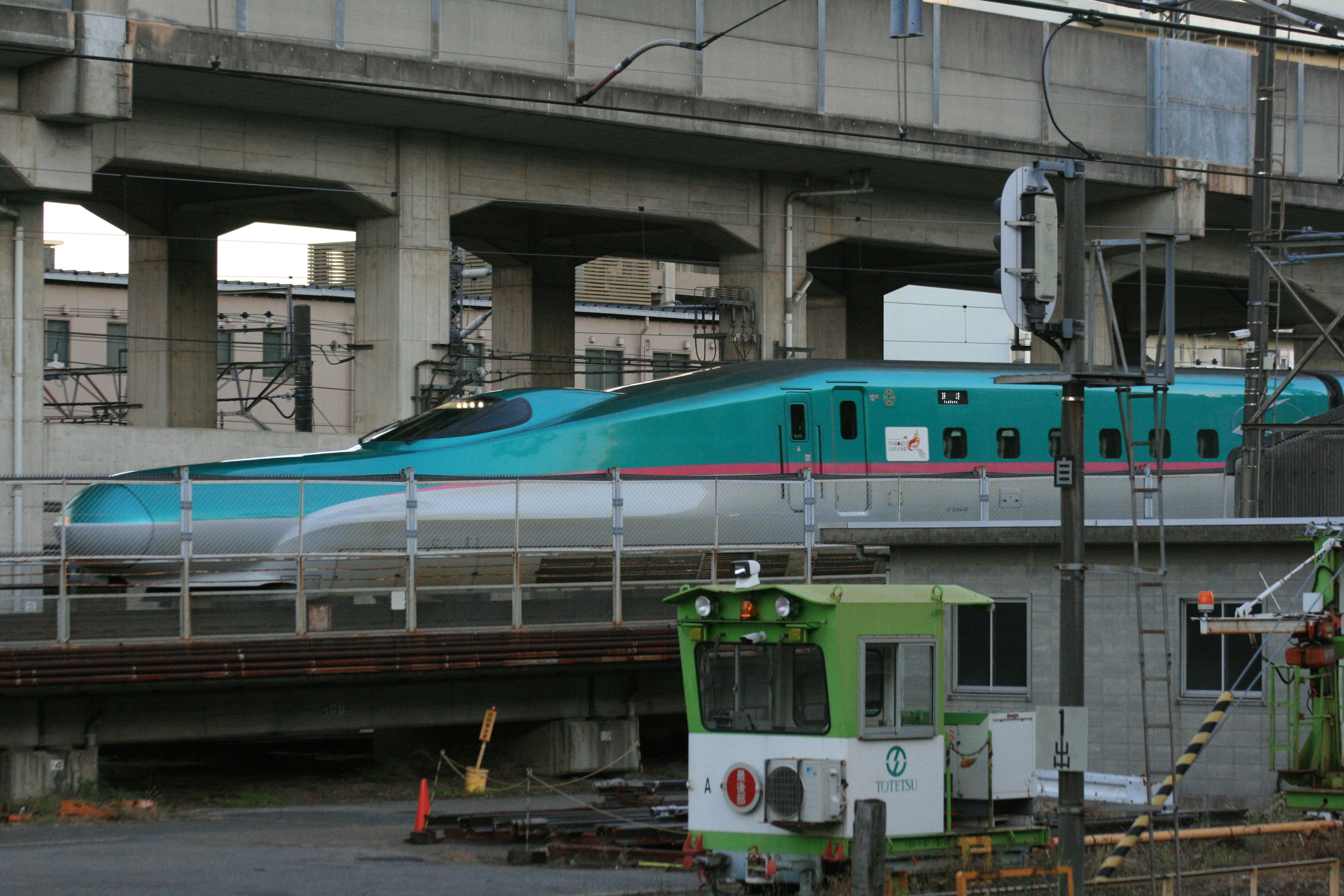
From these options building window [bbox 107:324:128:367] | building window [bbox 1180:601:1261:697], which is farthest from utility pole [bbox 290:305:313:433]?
building window [bbox 1180:601:1261:697]

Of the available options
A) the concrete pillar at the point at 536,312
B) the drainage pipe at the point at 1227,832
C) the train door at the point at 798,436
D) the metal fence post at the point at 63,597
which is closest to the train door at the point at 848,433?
the train door at the point at 798,436

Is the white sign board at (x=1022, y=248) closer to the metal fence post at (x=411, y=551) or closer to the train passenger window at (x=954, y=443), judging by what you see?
the metal fence post at (x=411, y=551)

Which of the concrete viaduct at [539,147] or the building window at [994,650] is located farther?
the concrete viaduct at [539,147]

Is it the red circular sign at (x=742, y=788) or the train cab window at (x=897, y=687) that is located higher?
the train cab window at (x=897, y=687)

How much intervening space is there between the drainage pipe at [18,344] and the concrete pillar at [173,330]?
25.6ft

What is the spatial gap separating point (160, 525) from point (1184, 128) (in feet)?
85.6

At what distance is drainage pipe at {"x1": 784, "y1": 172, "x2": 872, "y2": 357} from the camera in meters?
33.5

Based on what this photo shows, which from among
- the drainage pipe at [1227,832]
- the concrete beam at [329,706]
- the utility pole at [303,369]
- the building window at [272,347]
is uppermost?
the building window at [272,347]

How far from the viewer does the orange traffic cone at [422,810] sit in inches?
591

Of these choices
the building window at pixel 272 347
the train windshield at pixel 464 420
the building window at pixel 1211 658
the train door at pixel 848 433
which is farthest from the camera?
Answer: the building window at pixel 272 347

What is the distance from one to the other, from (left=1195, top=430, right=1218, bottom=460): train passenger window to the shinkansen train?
30mm

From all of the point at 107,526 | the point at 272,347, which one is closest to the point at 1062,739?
the point at 107,526

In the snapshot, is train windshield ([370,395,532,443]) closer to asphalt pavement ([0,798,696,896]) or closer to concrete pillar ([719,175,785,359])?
asphalt pavement ([0,798,696,896])

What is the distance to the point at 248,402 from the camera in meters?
49.2
